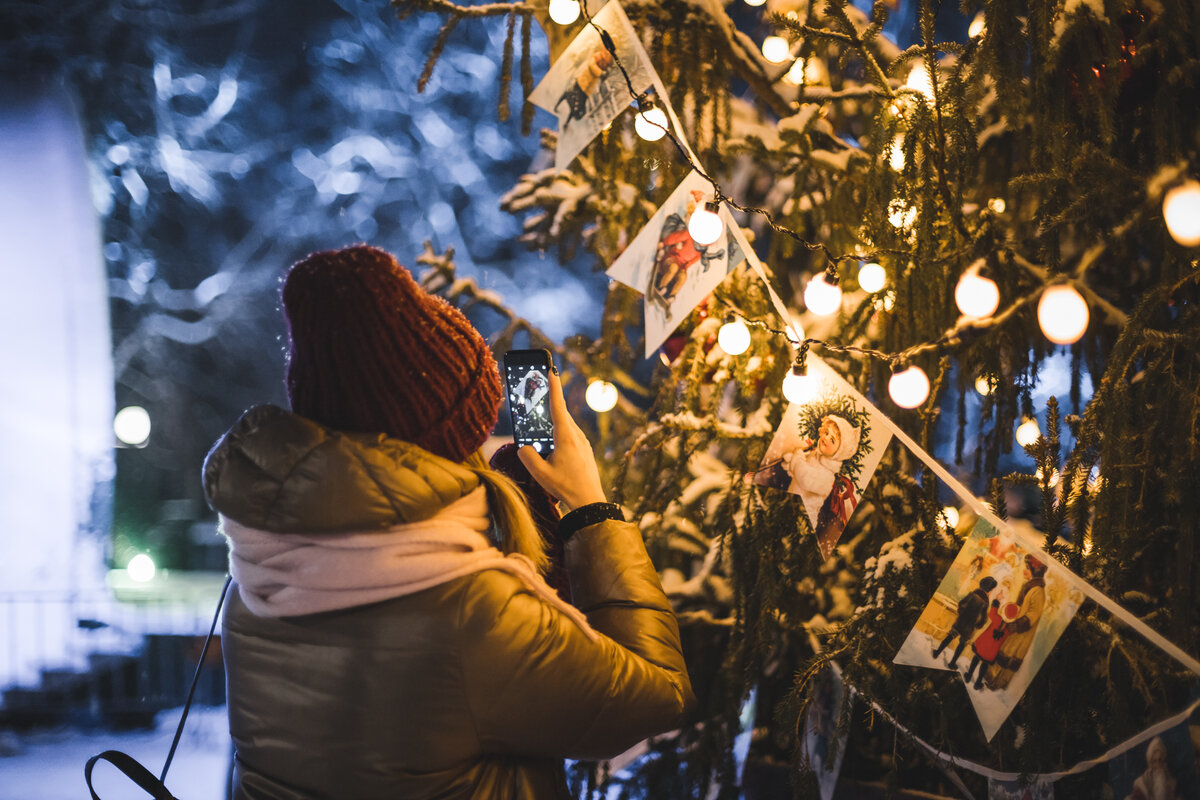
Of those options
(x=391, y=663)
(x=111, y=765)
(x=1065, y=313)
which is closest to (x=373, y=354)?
(x=391, y=663)

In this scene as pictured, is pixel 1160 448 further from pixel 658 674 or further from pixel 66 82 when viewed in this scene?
pixel 66 82

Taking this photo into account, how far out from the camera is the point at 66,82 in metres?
7.88

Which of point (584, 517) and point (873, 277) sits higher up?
point (873, 277)

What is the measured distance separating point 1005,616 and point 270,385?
28.3ft

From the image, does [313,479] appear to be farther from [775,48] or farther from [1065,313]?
[775,48]

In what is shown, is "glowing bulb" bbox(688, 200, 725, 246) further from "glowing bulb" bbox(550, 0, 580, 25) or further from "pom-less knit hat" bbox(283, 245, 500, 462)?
"pom-less knit hat" bbox(283, 245, 500, 462)

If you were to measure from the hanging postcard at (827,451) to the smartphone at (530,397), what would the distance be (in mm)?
629

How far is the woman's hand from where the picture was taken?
4.27ft

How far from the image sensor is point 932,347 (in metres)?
1.89

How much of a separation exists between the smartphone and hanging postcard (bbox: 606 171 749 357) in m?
0.43

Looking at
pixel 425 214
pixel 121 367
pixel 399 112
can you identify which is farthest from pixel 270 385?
pixel 399 112

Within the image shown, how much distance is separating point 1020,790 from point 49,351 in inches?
320

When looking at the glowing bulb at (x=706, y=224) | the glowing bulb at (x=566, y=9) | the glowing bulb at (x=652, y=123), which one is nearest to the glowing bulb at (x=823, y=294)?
the glowing bulb at (x=706, y=224)

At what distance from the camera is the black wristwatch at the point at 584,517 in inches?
49.7
